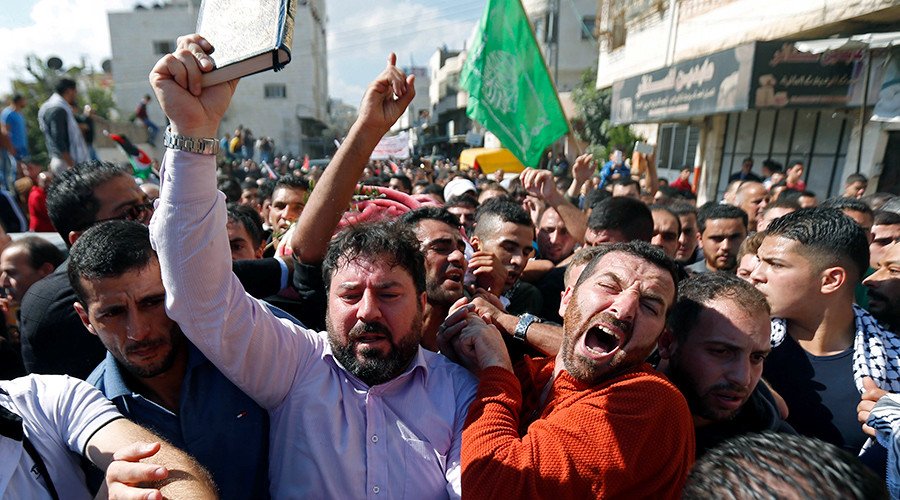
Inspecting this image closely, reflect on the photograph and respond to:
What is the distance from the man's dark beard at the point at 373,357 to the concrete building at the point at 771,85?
8747mm

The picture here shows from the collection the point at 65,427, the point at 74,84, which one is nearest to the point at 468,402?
the point at 65,427

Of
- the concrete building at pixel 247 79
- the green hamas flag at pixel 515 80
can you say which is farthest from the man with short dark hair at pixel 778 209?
the concrete building at pixel 247 79

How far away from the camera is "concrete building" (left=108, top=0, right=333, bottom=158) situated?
114ft

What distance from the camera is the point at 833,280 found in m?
2.46

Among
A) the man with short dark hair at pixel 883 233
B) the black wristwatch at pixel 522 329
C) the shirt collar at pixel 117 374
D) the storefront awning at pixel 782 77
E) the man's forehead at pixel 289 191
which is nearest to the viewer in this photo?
the shirt collar at pixel 117 374

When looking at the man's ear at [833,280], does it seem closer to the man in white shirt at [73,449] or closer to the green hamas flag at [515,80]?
the man in white shirt at [73,449]

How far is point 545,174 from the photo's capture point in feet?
13.3

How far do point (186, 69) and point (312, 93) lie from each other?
39383 mm

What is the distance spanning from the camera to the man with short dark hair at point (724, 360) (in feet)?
6.09

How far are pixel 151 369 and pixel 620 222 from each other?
293cm

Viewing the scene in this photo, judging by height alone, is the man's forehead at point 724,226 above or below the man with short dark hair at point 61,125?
below

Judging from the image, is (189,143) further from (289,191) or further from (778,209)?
(778,209)

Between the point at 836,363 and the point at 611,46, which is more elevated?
the point at 611,46

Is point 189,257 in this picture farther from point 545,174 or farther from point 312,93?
point 312,93
